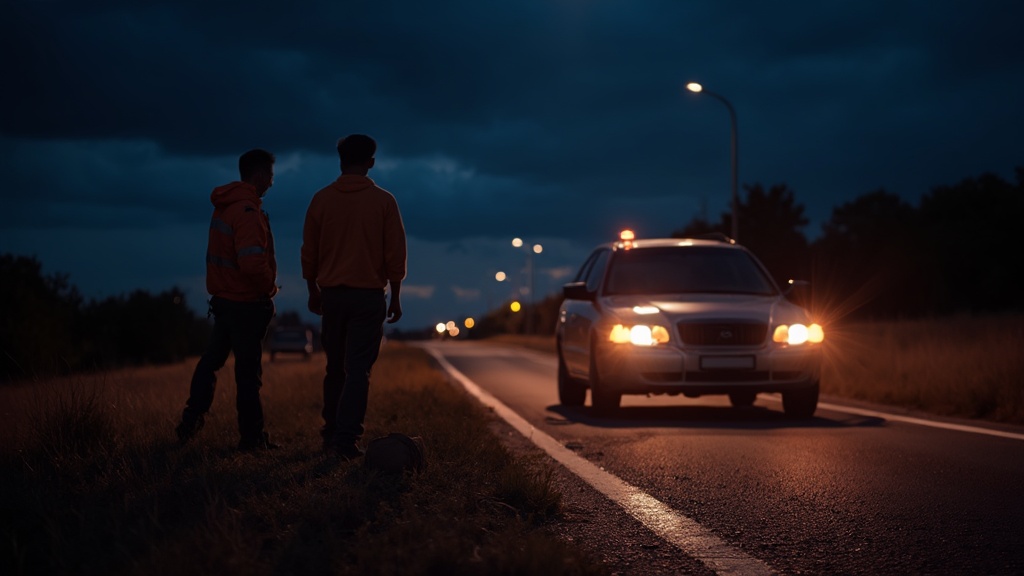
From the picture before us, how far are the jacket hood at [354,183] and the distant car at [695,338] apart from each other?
15.9 ft

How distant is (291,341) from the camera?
4809 centimetres

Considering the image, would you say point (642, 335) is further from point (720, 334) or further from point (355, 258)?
point (355, 258)

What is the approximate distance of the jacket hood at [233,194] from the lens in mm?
7594

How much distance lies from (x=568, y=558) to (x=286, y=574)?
1035mm

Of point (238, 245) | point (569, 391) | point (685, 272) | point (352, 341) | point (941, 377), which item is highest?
point (685, 272)

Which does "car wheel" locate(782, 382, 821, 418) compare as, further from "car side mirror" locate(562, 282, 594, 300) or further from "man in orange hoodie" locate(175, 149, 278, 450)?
"man in orange hoodie" locate(175, 149, 278, 450)

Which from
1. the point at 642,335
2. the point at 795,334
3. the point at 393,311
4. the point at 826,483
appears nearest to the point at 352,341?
the point at 393,311

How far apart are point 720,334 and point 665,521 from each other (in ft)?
19.5

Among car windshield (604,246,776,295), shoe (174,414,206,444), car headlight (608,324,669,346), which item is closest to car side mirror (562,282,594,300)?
car windshield (604,246,776,295)

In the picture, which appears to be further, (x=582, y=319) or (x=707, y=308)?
(x=582, y=319)

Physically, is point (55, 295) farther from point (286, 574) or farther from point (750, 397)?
point (286, 574)

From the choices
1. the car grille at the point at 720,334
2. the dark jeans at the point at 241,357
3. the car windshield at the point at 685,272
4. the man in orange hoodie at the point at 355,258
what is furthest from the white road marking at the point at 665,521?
the car windshield at the point at 685,272

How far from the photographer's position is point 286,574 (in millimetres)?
4043

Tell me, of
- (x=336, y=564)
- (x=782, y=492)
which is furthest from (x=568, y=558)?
(x=782, y=492)
